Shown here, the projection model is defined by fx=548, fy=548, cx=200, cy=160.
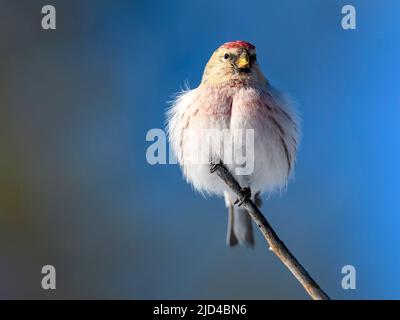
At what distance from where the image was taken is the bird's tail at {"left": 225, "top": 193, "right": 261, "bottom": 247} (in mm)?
3234

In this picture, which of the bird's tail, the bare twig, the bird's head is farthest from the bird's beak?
the bare twig

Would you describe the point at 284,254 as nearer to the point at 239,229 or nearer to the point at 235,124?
the point at 235,124

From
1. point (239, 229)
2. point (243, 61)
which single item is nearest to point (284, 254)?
point (243, 61)

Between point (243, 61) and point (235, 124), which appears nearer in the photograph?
point (235, 124)

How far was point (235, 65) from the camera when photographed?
288 centimetres

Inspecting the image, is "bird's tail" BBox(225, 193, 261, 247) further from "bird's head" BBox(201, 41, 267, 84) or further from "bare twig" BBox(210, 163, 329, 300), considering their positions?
"bare twig" BBox(210, 163, 329, 300)

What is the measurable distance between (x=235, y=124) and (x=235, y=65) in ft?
1.42

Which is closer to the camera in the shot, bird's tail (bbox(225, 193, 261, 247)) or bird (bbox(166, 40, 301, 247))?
bird (bbox(166, 40, 301, 247))

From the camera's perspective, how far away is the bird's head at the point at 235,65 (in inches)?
112

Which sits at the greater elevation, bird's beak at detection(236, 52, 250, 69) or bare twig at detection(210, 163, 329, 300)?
bird's beak at detection(236, 52, 250, 69)

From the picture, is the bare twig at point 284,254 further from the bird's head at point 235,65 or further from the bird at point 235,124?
the bird's head at point 235,65
